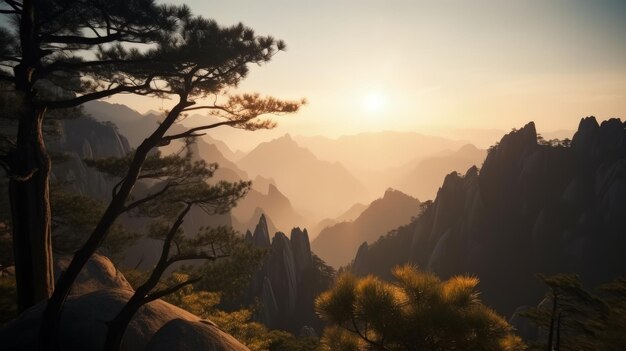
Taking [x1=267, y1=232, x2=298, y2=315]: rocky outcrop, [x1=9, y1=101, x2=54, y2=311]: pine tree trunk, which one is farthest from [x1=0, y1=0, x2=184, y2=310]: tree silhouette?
[x1=267, y1=232, x2=298, y2=315]: rocky outcrop

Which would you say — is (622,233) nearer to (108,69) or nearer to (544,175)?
(544,175)

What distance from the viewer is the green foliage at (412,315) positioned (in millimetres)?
4879

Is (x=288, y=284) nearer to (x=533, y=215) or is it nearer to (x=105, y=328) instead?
(x=533, y=215)

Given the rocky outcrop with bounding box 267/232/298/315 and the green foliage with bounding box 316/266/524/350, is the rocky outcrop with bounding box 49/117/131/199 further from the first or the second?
the green foliage with bounding box 316/266/524/350

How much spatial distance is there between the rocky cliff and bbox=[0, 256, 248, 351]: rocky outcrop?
48.5 m

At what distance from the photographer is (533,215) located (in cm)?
5141

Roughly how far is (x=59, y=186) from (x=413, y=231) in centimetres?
6068

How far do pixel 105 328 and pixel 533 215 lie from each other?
58.1 metres

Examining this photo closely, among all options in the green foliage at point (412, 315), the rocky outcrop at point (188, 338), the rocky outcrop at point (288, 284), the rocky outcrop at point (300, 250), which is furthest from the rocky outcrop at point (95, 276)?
the rocky outcrop at point (300, 250)

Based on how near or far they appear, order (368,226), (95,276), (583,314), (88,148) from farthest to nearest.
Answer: (368,226), (88,148), (95,276), (583,314)

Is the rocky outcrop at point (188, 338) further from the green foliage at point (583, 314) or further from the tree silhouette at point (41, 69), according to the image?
the green foliage at point (583, 314)

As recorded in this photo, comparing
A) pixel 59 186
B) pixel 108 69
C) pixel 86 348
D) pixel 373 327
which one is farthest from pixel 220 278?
pixel 59 186

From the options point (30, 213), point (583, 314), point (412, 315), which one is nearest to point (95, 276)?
point (30, 213)

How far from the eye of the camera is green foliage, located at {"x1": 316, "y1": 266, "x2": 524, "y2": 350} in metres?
4.88
